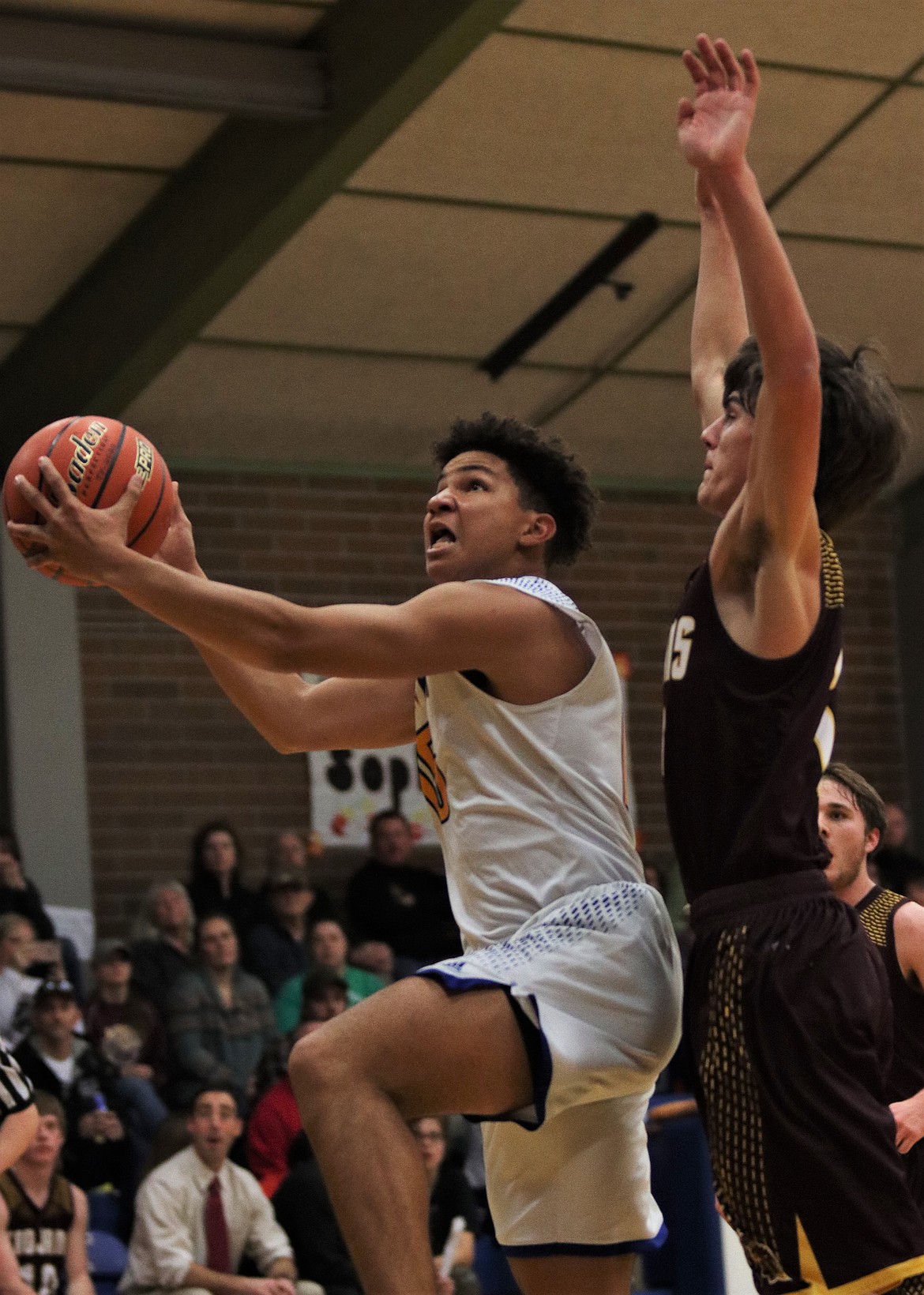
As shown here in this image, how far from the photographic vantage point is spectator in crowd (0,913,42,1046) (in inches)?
362

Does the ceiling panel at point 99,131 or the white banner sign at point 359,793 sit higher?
the ceiling panel at point 99,131

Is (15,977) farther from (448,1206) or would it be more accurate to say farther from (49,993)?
(448,1206)

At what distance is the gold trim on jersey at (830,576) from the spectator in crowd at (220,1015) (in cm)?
664

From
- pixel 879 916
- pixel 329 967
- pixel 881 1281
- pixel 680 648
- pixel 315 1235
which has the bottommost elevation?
pixel 315 1235

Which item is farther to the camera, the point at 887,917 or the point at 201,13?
the point at 201,13

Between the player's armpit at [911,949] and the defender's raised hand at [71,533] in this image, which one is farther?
the player's armpit at [911,949]

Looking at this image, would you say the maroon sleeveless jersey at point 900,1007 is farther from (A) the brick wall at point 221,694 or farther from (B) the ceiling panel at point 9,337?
(A) the brick wall at point 221,694

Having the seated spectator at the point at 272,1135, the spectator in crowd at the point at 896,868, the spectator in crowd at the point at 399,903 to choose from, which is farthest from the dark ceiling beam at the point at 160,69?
the spectator in crowd at the point at 896,868

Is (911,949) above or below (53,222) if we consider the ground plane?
below

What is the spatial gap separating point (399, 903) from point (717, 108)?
332 inches

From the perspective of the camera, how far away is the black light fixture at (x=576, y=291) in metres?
11.3

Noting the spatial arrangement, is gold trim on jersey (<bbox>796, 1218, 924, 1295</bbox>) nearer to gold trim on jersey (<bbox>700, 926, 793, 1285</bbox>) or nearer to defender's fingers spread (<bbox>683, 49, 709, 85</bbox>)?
gold trim on jersey (<bbox>700, 926, 793, 1285</bbox>)

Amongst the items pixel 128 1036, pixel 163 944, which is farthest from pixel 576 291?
pixel 128 1036

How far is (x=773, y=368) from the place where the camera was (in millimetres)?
3242
